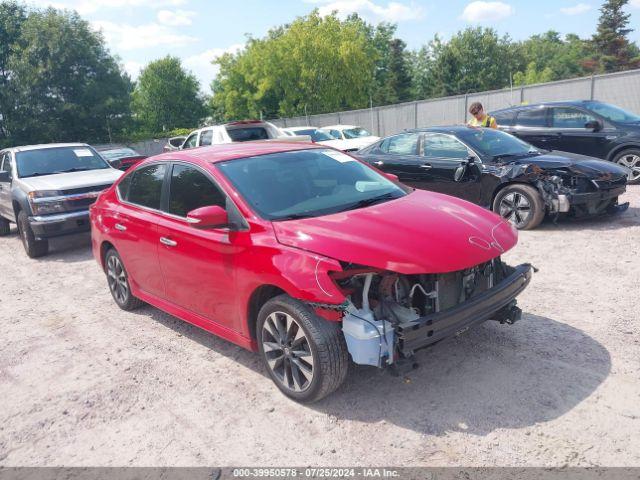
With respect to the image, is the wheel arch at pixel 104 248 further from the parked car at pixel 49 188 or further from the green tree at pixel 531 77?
the green tree at pixel 531 77

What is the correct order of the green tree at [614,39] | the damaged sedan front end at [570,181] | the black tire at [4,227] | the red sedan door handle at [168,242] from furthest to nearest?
1. the green tree at [614,39]
2. the black tire at [4,227]
3. the damaged sedan front end at [570,181]
4. the red sedan door handle at [168,242]

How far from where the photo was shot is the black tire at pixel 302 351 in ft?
10.7

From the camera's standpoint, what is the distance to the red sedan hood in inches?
125

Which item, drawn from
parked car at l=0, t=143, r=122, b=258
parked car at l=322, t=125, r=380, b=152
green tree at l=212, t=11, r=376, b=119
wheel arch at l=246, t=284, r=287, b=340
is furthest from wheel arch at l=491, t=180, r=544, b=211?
green tree at l=212, t=11, r=376, b=119

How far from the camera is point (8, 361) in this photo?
185 inches

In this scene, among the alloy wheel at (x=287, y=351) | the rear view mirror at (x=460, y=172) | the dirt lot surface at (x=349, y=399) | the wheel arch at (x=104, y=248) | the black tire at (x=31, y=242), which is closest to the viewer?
the dirt lot surface at (x=349, y=399)

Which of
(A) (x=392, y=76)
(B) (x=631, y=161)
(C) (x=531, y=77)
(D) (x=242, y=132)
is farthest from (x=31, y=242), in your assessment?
(C) (x=531, y=77)

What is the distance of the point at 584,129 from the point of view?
10125 mm

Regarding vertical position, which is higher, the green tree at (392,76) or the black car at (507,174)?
the green tree at (392,76)

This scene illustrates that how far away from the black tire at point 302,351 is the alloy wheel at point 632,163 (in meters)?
9.09

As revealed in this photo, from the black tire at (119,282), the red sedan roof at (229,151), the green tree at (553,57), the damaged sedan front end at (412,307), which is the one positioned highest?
the green tree at (553,57)

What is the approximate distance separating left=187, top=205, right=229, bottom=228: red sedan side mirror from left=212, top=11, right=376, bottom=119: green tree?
41.3 meters

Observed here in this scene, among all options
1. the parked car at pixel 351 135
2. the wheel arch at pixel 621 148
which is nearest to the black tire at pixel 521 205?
the wheel arch at pixel 621 148

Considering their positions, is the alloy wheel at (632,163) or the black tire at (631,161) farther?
the alloy wheel at (632,163)
